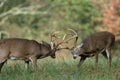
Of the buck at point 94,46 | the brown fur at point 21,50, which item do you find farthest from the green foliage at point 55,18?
the brown fur at point 21,50

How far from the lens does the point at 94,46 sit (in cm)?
1380

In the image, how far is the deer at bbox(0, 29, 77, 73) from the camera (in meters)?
12.1

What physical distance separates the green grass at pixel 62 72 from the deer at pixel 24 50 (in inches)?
11.9

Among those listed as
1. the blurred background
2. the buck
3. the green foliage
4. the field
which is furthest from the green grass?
the green foliage

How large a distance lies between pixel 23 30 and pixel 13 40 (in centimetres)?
2665

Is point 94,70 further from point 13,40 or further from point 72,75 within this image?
point 13,40

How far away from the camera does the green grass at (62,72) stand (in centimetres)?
1134

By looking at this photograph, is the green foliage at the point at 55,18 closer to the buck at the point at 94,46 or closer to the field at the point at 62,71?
the buck at the point at 94,46

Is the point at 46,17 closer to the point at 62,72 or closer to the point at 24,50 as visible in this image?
the point at 24,50

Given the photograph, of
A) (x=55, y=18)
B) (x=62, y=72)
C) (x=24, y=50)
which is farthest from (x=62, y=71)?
(x=55, y=18)

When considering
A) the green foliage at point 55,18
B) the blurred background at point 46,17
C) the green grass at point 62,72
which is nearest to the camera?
the green grass at point 62,72

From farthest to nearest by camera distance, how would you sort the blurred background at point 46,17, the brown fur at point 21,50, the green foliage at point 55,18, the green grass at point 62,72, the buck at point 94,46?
the green foliage at point 55,18, the blurred background at point 46,17, the buck at point 94,46, the brown fur at point 21,50, the green grass at point 62,72

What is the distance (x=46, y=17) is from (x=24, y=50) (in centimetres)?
2792

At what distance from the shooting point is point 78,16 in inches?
1529
